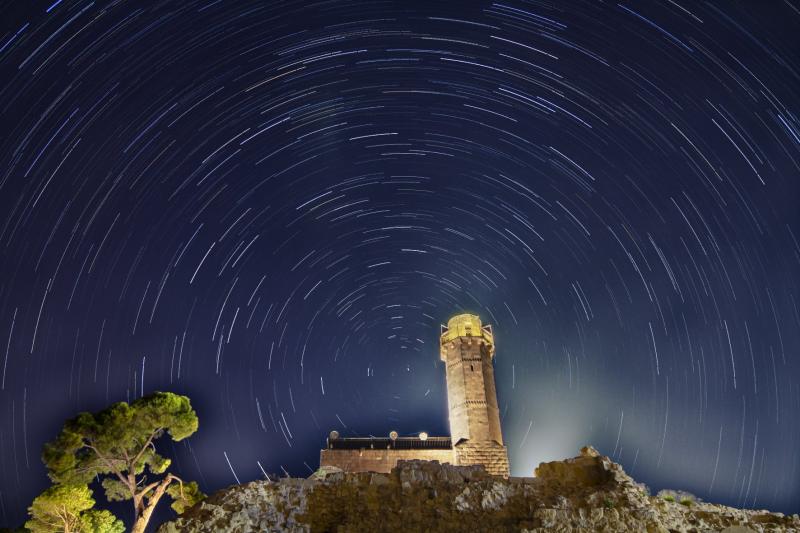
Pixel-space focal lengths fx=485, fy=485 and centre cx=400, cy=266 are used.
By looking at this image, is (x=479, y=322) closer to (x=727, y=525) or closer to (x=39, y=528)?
(x=727, y=525)

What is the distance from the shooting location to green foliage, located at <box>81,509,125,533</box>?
22641 mm

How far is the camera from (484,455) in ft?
121

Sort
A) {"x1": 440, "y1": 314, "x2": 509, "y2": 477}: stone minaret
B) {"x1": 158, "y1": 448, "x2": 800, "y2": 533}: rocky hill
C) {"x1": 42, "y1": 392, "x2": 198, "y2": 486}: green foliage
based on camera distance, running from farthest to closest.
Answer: {"x1": 440, "y1": 314, "x2": 509, "y2": 477}: stone minaret < {"x1": 42, "y1": 392, "x2": 198, "y2": 486}: green foliage < {"x1": 158, "y1": 448, "x2": 800, "y2": 533}: rocky hill

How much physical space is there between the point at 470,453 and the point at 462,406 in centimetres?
406

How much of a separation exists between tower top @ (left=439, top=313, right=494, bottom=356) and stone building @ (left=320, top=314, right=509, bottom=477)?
0.10 m

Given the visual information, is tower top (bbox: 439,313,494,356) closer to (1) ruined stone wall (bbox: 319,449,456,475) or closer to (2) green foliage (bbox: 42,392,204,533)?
(1) ruined stone wall (bbox: 319,449,456,475)

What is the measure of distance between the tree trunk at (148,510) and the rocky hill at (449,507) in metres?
6.63

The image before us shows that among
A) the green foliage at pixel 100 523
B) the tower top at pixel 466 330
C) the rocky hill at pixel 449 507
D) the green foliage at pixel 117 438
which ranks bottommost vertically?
the green foliage at pixel 100 523

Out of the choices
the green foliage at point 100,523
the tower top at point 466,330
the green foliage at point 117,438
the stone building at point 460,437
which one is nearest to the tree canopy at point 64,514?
the green foliage at point 100,523

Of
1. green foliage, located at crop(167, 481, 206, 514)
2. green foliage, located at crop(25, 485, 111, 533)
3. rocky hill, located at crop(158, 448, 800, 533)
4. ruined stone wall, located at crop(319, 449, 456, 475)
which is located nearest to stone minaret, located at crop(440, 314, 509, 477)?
ruined stone wall, located at crop(319, 449, 456, 475)

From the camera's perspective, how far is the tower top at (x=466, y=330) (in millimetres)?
45188

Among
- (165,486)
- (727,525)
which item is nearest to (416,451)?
(165,486)

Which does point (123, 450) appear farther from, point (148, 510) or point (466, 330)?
point (466, 330)

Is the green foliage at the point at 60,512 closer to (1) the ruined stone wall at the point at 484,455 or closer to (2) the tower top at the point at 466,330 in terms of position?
(1) the ruined stone wall at the point at 484,455
